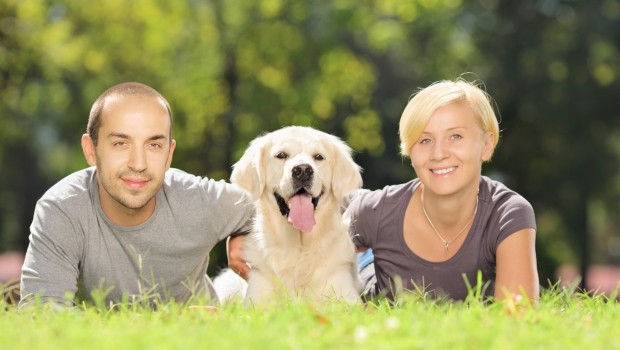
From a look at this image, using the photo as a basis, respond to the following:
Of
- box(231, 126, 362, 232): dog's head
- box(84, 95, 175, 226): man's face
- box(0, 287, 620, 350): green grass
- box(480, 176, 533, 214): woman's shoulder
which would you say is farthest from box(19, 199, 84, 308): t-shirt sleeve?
box(480, 176, 533, 214): woman's shoulder

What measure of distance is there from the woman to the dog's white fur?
26cm

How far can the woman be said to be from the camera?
15.6 feet

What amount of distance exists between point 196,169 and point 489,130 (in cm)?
1629

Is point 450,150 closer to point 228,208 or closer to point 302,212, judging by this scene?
point 302,212

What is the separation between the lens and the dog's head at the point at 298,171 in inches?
196

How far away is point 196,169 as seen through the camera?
2078cm

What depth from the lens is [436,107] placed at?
484 centimetres

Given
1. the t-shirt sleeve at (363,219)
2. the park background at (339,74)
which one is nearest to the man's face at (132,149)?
the t-shirt sleeve at (363,219)

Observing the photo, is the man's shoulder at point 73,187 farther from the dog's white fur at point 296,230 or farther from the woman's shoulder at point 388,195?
the woman's shoulder at point 388,195

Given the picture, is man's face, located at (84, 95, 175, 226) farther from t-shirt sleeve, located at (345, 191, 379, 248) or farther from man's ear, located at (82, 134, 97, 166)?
t-shirt sleeve, located at (345, 191, 379, 248)

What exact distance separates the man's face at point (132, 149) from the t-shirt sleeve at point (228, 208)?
560 millimetres

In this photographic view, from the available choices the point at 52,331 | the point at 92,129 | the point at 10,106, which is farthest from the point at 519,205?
the point at 10,106

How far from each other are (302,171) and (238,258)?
799 millimetres

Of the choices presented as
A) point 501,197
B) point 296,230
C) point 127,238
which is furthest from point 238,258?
point 501,197
